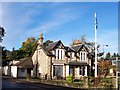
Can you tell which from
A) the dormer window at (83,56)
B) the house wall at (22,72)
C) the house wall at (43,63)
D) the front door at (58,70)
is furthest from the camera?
the house wall at (22,72)

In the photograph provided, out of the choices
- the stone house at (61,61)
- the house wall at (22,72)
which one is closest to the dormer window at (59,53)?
the stone house at (61,61)

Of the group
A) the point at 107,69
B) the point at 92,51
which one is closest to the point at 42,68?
the point at 107,69

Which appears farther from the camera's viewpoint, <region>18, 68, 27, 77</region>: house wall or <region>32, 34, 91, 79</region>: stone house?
<region>18, 68, 27, 77</region>: house wall

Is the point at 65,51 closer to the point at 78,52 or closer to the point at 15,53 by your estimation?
the point at 78,52

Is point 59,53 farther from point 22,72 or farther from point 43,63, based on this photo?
point 22,72

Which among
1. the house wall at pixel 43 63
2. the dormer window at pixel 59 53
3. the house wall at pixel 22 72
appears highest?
the dormer window at pixel 59 53

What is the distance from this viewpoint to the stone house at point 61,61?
158ft

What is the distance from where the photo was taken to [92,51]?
2638 inches

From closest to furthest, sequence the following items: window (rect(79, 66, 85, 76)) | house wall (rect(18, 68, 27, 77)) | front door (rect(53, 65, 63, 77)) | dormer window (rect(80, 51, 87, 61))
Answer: front door (rect(53, 65, 63, 77))
window (rect(79, 66, 85, 76))
dormer window (rect(80, 51, 87, 61))
house wall (rect(18, 68, 27, 77))

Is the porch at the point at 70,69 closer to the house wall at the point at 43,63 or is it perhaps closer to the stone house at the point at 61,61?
the stone house at the point at 61,61

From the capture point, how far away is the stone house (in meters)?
48.0

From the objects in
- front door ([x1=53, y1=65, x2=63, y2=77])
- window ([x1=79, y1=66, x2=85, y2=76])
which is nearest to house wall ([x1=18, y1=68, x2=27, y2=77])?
front door ([x1=53, y1=65, x2=63, y2=77])

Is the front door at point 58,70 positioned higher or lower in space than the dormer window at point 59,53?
lower

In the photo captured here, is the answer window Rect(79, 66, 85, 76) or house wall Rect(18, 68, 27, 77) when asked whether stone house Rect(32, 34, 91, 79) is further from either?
house wall Rect(18, 68, 27, 77)
